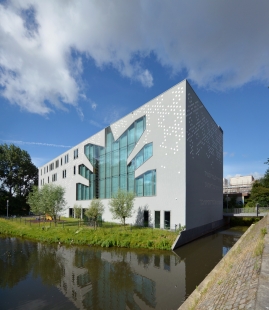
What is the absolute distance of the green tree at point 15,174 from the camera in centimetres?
6028

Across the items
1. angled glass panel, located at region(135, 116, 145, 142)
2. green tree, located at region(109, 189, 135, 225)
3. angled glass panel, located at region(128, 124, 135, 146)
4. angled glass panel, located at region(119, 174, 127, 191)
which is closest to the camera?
green tree, located at region(109, 189, 135, 225)

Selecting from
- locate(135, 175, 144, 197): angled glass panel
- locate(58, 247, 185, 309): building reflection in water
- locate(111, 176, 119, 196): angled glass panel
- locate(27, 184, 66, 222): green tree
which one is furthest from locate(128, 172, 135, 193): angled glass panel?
locate(58, 247, 185, 309): building reflection in water

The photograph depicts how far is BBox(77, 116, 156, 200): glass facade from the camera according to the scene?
2595cm

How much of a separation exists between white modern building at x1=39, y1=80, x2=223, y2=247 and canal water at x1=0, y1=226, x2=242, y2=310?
204 inches

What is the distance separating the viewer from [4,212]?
56.6 metres

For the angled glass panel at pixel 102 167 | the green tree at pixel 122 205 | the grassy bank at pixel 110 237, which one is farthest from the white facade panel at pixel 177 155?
the angled glass panel at pixel 102 167

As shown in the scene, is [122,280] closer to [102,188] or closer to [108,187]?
[108,187]

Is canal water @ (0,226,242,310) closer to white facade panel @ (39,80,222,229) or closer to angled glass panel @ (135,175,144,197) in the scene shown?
white facade panel @ (39,80,222,229)

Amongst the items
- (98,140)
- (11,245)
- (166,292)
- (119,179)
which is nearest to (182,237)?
(166,292)

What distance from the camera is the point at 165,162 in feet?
76.7

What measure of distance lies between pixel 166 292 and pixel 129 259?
5.77 m

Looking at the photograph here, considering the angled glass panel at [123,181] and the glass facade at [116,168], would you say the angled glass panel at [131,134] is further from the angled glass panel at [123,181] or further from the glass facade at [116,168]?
the angled glass panel at [123,181]

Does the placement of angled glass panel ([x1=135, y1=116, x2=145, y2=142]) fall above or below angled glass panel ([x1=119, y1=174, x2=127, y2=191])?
above

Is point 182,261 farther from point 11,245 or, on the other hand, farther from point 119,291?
point 11,245
